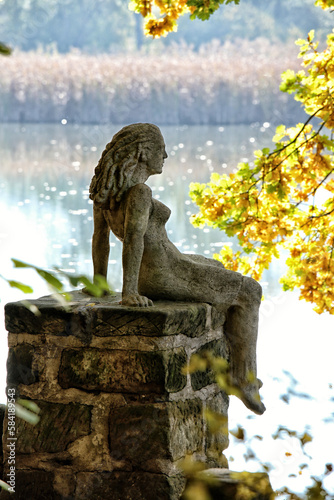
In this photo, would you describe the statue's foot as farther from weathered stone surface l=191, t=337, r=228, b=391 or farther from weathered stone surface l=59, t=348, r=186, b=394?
weathered stone surface l=59, t=348, r=186, b=394

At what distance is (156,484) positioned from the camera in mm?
1894

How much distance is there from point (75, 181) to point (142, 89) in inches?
58.6

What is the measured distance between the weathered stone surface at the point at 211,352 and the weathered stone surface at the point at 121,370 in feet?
0.30

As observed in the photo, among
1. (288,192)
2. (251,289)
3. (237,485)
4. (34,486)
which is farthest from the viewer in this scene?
(288,192)

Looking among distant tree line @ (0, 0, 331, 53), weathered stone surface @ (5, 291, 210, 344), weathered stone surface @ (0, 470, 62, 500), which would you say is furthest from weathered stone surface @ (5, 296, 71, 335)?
distant tree line @ (0, 0, 331, 53)

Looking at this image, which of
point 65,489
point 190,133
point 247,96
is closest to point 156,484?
point 65,489

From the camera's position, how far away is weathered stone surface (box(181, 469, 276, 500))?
163 centimetres

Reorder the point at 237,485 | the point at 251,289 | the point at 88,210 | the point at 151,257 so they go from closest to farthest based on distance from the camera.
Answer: the point at 237,485, the point at 151,257, the point at 251,289, the point at 88,210

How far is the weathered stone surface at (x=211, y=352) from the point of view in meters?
2.06

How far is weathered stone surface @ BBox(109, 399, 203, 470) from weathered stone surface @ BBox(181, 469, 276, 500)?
0.51ft

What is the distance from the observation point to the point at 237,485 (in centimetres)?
167

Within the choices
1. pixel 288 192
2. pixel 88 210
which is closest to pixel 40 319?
pixel 288 192

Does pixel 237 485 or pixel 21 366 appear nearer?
pixel 237 485

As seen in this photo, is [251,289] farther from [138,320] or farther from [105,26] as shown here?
[105,26]
